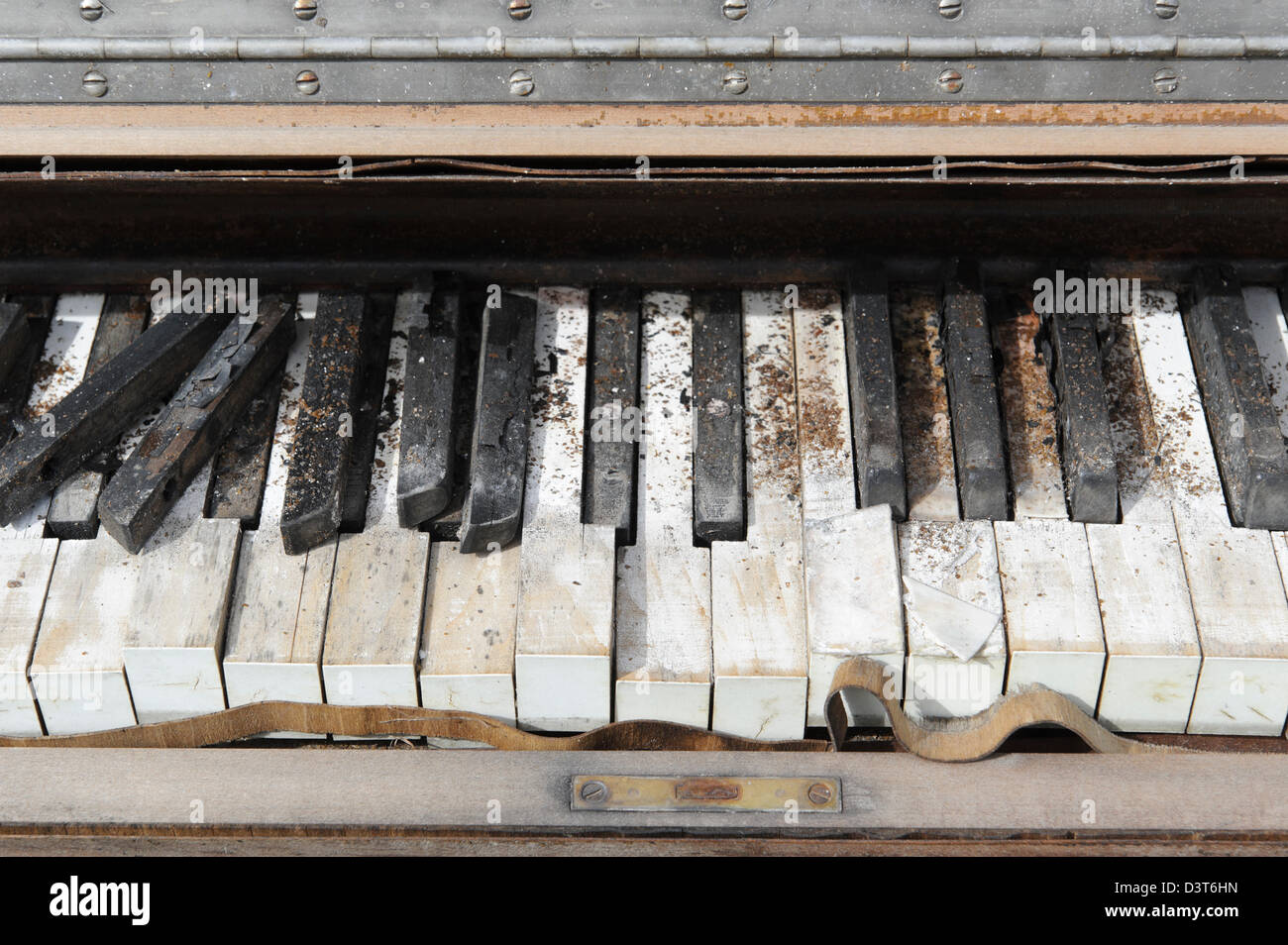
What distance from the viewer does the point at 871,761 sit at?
2.33 metres

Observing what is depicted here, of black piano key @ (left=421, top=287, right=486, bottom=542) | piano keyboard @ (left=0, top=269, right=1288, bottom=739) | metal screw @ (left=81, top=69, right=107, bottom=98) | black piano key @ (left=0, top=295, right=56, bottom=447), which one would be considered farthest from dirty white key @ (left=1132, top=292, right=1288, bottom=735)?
black piano key @ (left=0, top=295, right=56, bottom=447)

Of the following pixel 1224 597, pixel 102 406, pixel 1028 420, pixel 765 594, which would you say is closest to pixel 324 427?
pixel 102 406

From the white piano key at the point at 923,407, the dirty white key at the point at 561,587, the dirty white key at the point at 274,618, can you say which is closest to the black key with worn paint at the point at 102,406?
the dirty white key at the point at 274,618

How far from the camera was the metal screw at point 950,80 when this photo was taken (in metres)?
2.44

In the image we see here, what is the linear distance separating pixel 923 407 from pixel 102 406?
1.72 m

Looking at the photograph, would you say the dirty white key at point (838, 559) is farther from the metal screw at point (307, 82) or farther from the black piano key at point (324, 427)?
the metal screw at point (307, 82)

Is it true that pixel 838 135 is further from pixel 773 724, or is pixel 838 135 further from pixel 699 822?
pixel 699 822

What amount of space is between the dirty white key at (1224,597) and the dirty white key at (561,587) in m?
1.11

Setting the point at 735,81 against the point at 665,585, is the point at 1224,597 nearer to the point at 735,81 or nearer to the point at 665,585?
the point at 665,585

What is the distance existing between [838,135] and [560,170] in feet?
1.77

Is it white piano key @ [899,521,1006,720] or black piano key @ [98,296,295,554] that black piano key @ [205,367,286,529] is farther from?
white piano key @ [899,521,1006,720]

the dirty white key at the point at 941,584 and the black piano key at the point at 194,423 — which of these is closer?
the dirty white key at the point at 941,584
